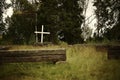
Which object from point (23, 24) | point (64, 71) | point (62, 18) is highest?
point (62, 18)

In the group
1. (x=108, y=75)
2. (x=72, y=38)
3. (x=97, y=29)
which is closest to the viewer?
(x=108, y=75)

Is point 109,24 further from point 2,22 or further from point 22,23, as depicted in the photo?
point 2,22

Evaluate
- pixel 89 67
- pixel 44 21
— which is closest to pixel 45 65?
pixel 89 67

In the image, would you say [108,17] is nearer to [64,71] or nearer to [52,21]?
[52,21]

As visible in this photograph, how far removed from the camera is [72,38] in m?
39.4

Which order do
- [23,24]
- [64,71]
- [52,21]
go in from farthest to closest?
[23,24] < [52,21] < [64,71]

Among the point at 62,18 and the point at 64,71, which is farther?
the point at 62,18

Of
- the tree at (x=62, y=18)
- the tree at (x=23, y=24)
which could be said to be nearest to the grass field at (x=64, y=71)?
the tree at (x=62, y=18)

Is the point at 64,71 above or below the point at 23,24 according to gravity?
below

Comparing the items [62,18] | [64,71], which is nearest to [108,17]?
[62,18]

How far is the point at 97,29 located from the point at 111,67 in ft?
116

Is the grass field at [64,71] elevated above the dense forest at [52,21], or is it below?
below

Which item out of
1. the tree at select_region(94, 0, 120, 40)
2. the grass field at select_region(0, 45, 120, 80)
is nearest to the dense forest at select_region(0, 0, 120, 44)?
the tree at select_region(94, 0, 120, 40)

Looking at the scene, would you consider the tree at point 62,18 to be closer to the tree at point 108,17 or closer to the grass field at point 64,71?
the tree at point 108,17
